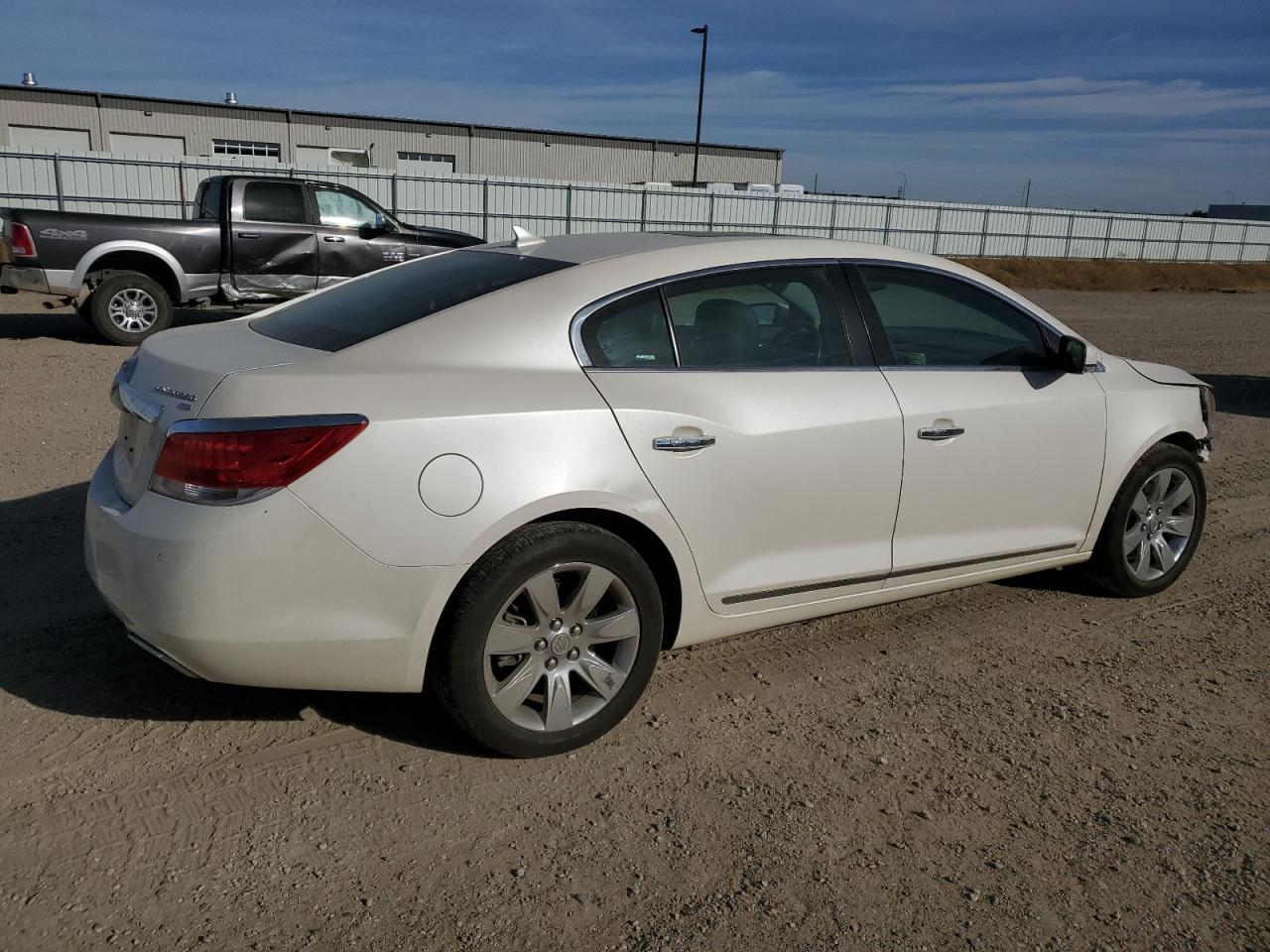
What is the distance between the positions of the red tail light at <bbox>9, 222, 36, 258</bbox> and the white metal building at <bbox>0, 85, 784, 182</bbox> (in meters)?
27.1

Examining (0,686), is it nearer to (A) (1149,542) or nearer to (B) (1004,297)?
(B) (1004,297)

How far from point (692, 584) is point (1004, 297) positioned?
1.95m

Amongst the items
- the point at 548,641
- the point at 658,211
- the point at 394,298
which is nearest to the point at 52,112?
the point at 658,211

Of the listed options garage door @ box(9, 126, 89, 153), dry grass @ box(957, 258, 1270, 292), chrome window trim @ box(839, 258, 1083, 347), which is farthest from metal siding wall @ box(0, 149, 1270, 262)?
garage door @ box(9, 126, 89, 153)

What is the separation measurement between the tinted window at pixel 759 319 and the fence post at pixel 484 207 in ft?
71.2

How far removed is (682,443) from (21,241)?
10.4 metres

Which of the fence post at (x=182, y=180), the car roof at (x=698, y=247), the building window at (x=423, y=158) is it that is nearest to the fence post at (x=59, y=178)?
the fence post at (x=182, y=180)

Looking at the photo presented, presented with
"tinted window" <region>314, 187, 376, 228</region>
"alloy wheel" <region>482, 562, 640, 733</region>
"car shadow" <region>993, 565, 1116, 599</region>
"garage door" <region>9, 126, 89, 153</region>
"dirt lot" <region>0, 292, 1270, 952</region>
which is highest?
"garage door" <region>9, 126, 89, 153</region>

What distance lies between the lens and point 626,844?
3.07 metres

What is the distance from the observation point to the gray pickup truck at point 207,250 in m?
11.6

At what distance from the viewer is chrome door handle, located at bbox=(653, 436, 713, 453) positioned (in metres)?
3.51

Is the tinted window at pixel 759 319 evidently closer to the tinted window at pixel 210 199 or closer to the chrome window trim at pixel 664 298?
the chrome window trim at pixel 664 298

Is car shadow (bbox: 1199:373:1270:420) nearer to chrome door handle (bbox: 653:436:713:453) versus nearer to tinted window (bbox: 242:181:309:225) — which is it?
chrome door handle (bbox: 653:436:713:453)

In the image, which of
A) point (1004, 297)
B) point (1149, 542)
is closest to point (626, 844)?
point (1004, 297)
